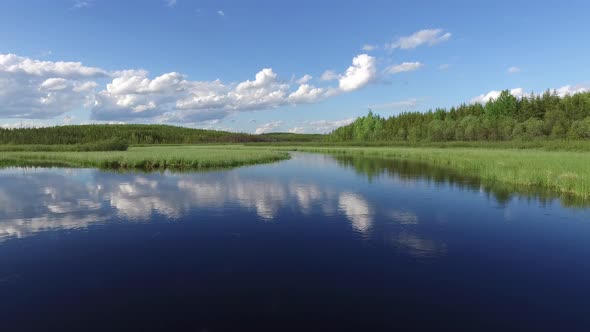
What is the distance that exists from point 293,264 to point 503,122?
103122 millimetres

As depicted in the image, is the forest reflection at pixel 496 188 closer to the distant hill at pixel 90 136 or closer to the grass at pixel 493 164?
the grass at pixel 493 164

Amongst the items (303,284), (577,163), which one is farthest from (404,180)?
(303,284)

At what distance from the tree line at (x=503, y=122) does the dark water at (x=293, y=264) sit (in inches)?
2995

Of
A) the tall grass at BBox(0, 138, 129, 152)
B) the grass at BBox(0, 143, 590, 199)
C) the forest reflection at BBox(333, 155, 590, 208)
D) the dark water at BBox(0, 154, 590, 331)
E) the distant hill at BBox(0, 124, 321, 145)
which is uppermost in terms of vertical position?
the distant hill at BBox(0, 124, 321, 145)

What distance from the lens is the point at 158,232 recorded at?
16047mm

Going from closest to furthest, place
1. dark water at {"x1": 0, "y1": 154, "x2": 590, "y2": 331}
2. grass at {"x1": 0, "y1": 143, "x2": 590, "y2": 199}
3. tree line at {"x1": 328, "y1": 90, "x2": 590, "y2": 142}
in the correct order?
dark water at {"x1": 0, "y1": 154, "x2": 590, "y2": 331} → grass at {"x1": 0, "y1": 143, "x2": 590, "y2": 199} → tree line at {"x1": 328, "y1": 90, "x2": 590, "y2": 142}

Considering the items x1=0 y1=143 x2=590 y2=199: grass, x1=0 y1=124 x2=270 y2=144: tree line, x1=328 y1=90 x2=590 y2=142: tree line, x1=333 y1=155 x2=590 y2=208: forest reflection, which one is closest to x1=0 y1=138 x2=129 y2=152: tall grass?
x1=0 y1=143 x2=590 y2=199: grass

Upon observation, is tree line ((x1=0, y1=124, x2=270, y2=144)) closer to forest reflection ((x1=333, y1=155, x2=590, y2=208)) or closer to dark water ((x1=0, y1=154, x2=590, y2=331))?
forest reflection ((x1=333, y1=155, x2=590, y2=208))

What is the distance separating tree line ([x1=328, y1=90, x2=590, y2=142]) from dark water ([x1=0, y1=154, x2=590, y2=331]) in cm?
7607

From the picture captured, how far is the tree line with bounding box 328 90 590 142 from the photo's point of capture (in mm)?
85188

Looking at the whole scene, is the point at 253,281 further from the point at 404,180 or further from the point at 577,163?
the point at 577,163

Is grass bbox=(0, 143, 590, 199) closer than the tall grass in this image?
Yes

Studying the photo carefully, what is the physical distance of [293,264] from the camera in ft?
40.0

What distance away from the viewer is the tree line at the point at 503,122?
8519 centimetres
